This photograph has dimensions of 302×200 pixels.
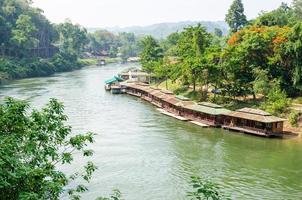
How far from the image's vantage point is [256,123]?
46125mm

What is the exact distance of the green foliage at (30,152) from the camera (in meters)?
13.1

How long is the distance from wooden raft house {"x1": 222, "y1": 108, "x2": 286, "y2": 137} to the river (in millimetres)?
1023

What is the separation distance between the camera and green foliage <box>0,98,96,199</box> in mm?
13125

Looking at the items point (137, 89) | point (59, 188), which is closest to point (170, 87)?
point (137, 89)

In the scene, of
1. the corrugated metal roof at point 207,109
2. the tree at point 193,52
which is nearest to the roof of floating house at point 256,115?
the corrugated metal roof at point 207,109

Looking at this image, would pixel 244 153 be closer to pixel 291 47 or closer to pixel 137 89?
pixel 291 47

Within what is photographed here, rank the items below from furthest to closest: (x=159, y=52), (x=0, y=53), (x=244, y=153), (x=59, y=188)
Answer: (x=0, y=53) < (x=159, y=52) < (x=244, y=153) < (x=59, y=188)

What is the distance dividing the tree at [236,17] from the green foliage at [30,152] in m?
93.4

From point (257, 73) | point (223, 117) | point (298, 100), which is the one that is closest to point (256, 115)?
point (223, 117)

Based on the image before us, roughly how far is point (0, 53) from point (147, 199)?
109673 millimetres

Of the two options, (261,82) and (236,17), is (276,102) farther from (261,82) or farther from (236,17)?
(236,17)

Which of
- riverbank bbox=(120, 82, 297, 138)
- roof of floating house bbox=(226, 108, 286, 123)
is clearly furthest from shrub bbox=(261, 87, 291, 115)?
roof of floating house bbox=(226, 108, 286, 123)

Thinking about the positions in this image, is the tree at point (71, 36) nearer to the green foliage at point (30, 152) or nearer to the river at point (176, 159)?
the river at point (176, 159)

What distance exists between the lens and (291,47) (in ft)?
174
